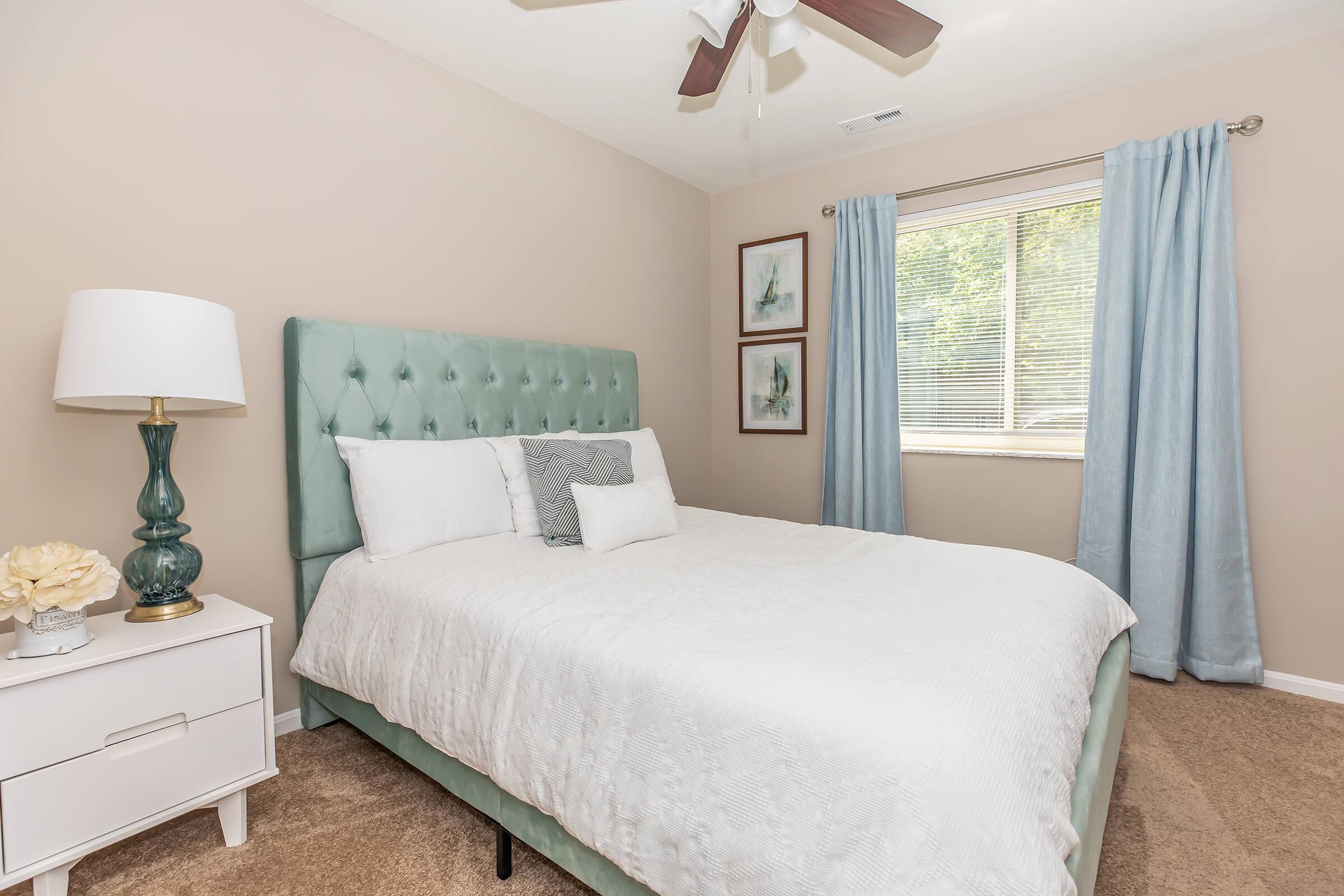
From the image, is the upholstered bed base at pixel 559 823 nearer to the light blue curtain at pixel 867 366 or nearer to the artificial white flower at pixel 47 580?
the artificial white flower at pixel 47 580

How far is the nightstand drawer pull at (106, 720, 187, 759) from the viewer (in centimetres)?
143

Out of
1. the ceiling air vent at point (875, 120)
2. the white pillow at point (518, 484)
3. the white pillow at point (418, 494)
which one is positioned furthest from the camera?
the ceiling air vent at point (875, 120)

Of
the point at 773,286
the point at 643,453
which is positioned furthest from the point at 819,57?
the point at 643,453

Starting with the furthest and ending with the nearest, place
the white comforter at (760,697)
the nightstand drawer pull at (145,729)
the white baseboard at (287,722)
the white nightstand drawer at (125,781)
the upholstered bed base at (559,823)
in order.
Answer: the white baseboard at (287,722)
the nightstand drawer pull at (145,729)
the white nightstand drawer at (125,781)
the upholstered bed base at (559,823)
the white comforter at (760,697)

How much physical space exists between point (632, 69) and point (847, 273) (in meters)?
1.49

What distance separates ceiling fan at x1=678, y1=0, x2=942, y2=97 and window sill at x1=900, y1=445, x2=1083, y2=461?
6.31 feet

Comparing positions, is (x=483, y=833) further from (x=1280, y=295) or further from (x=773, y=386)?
(x=1280, y=295)

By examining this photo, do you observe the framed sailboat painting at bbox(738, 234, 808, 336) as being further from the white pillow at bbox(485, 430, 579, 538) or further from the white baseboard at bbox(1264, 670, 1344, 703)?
the white baseboard at bbox(1264, 670, 1344, 703)

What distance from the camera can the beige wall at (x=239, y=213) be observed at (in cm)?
169

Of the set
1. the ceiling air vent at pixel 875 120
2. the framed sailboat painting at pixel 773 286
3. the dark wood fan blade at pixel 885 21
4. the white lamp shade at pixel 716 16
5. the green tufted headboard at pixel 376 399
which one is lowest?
the green tufted headboard at pixel 376 399

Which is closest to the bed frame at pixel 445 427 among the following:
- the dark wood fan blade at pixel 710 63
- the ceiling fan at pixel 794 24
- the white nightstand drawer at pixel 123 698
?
the white nightstand drawer at pixel 123 698

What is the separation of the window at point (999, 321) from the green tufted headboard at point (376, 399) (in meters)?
1.87

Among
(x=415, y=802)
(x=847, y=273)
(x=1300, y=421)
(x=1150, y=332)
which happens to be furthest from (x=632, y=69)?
(x=1300, y=421)

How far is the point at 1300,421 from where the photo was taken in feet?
8.14
